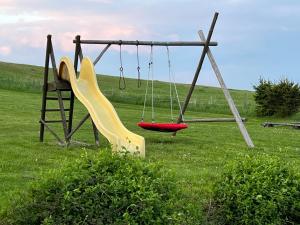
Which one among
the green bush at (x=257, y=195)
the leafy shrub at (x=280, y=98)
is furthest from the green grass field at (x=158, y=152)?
the leafy shrub at (x=280, y=98)

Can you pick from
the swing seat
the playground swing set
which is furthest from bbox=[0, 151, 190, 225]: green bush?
the swing seat

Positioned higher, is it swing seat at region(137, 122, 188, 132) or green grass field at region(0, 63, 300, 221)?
swing seat at region(137, 122, 188, 132)

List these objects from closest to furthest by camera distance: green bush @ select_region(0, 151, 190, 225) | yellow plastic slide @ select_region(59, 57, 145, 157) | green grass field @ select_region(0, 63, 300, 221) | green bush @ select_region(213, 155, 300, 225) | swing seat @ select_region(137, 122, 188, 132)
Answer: green bush @ select_region(0, 151, 190, 225) < green bush @ select_region(213, 155, 300, 225) < green grass field @ select_region(0, 63, 300, 221) < yellow plastic slide @ select_region(59, 57, 145, 157) < swing seat @ select_region(137, 122, 188, 132)

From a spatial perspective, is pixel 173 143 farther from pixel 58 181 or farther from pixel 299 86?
pixel 299 86

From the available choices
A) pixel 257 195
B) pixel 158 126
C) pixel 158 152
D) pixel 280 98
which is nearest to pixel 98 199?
pixel 257 195

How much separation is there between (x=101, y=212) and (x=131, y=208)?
280 millimetres

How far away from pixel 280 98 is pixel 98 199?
30.3m

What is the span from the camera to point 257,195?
5.73 metres

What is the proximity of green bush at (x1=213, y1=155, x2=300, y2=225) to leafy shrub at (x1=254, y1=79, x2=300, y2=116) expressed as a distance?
28264 mm

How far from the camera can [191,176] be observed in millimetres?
8320

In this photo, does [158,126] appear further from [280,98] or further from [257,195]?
[280,98]

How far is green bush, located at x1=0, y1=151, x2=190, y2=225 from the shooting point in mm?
4855

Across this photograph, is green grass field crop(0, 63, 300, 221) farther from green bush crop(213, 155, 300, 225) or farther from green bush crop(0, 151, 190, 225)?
green bush crop(0, 151, 190, 225)

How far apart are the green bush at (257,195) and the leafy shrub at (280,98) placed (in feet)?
92.7
